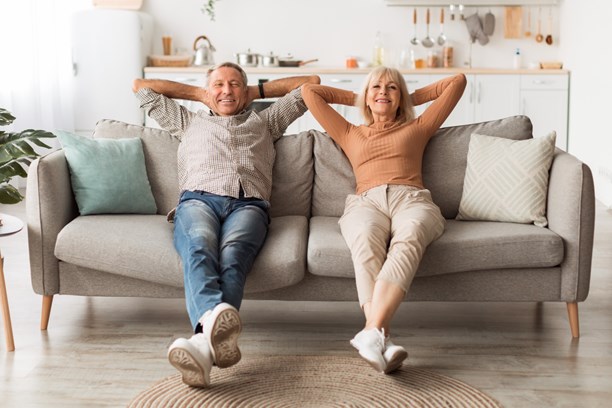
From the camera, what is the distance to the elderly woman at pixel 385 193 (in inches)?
108

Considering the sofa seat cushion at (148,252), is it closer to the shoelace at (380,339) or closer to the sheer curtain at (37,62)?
the shoelace at (380,339)

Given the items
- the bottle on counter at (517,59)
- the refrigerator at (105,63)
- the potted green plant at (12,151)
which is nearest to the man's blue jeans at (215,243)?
the potted green plant at (12,151)

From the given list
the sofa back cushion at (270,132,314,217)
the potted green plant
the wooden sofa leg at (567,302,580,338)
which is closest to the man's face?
the sofa back cushion at (270,132,314,217)

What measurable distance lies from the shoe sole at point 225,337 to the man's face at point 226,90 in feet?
3.84

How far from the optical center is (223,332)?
8.43 ft

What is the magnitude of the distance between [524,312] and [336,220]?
853 mm

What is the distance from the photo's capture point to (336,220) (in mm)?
3459

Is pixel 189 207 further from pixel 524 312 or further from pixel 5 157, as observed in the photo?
pixel 524 312

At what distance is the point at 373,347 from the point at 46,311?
52.0 inches

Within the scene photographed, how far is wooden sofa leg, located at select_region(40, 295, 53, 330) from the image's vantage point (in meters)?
Result: 3.21

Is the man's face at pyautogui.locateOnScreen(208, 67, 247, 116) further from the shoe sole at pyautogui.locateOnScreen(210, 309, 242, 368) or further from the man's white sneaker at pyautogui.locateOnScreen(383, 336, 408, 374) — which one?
the man's white sneaker at pyautogui.locateOnScreen(383, 336, 408, 374)

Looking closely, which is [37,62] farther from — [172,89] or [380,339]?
[380,339]

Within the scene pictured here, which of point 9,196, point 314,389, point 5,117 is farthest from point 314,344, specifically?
point 5,117

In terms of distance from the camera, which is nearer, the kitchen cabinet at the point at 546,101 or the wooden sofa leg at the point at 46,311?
the wooden sofa leg at the point at 46,311
